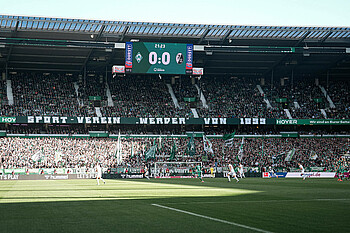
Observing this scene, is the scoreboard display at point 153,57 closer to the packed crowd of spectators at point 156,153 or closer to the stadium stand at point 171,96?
the stadium stand at point 171,96

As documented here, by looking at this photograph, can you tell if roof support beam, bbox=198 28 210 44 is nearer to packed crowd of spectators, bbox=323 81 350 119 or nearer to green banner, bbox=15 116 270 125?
green banner, bbox=15 116 270 125

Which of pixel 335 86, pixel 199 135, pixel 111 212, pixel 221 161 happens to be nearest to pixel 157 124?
pixel 199 135

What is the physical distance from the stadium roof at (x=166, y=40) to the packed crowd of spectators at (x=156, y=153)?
14.6 metres

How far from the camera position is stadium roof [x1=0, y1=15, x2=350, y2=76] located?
2594 inches

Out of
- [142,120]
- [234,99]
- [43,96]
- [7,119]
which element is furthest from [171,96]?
[7,119]

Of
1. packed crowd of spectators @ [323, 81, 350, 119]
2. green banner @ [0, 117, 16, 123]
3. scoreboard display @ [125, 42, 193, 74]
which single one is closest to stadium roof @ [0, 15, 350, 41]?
scoreboard display @ [125, 42, 193, 74]

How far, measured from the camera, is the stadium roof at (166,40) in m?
65.9

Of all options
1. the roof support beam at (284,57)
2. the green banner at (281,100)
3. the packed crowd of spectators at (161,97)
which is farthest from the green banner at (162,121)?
the roof support beam at (284,57)

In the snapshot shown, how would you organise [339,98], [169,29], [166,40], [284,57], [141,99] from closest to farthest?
[169,29] → [166,40] → [284,57] → [141,99] → [339,98]

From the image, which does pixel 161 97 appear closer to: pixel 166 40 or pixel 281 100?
pixel 166 40

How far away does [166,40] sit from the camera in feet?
241

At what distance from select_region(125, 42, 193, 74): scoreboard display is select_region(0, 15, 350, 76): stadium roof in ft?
9.61

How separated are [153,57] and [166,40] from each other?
7814mm

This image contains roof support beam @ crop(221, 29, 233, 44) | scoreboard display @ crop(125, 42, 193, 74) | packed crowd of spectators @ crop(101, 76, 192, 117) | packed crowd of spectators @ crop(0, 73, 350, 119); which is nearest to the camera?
scoreboard display @ crop(125, 42, 193, 74)
